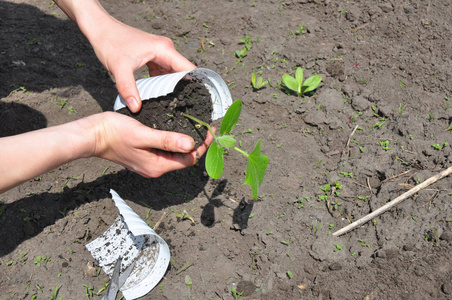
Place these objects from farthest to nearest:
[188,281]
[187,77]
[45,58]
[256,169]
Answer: [45,58] < [187,77] < [188,281] < [256,169]

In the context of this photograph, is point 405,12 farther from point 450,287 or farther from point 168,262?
point 168,262

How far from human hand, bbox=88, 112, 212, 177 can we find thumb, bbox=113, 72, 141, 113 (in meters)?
0.07

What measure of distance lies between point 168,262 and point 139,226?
0.98ft

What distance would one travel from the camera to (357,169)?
7.13 ft

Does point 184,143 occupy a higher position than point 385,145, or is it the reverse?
point 184,143

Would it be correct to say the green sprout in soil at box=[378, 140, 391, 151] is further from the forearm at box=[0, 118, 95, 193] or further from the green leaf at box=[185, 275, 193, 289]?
the forearm at box=[0, 118, 95, 193]

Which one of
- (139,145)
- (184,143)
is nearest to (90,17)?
(139,145)

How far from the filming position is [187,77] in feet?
6.43

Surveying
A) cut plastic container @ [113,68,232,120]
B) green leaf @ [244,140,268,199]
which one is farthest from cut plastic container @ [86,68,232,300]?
green leaf @ [244,140,268,199]

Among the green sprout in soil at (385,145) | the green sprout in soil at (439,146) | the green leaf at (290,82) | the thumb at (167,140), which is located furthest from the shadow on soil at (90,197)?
the green sprout in soil at (439,146)

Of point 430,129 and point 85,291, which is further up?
point 430,129

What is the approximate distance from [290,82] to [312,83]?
0.49ft

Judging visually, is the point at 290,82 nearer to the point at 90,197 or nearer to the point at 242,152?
the point at 242,152

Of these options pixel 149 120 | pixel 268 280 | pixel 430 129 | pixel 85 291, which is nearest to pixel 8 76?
pixel 149 120
